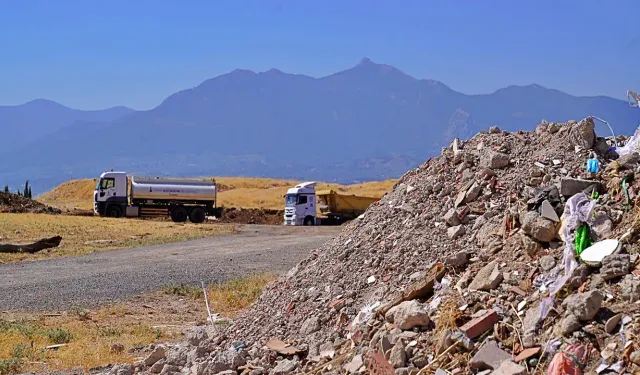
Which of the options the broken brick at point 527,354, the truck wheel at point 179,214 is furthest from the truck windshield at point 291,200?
the broken brick at point 527,354

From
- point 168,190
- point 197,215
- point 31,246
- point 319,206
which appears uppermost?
point 168,190

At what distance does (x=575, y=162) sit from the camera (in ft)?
27.8

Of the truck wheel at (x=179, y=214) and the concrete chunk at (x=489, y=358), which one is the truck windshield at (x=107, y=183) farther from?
the concrete chunk at (x=489, y=358)

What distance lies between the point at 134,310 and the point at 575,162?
1052 cm

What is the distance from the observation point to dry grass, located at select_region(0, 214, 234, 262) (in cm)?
3019

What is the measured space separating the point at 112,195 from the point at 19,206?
9781 millimetres

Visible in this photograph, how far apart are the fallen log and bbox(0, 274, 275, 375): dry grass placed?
1224 cm

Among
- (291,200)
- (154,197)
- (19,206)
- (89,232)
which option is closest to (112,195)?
(154,197)

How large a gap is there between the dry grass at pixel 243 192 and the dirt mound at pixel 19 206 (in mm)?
7370

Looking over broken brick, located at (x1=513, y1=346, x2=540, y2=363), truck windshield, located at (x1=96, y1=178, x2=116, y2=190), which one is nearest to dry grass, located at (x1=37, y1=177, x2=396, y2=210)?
truck windshield, located at (x1=96, y1=178, x2=116, y2=190)

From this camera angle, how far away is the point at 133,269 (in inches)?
917

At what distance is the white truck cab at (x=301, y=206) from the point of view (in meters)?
44.9

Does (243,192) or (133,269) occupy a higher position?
(243,192)

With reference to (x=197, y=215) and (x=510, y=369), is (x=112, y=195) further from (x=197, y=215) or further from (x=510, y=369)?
(x=510, y=369)
